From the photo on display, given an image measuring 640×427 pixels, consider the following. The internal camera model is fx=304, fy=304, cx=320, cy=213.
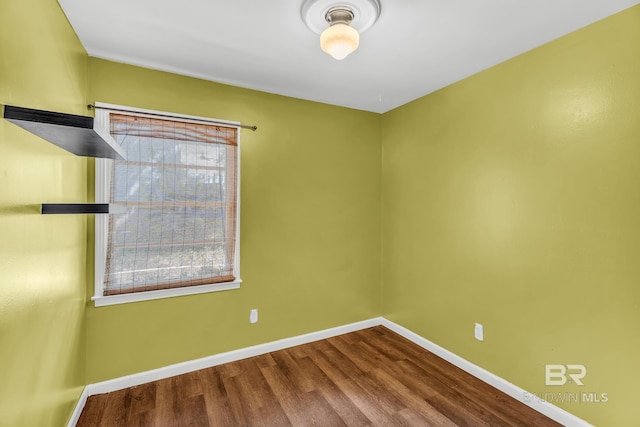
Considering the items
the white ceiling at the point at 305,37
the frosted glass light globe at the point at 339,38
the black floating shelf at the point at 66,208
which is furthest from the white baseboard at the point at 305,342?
the frosted glass light globe at the point at 339,38

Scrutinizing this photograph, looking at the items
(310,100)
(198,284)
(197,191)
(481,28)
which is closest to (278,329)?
(198,284)

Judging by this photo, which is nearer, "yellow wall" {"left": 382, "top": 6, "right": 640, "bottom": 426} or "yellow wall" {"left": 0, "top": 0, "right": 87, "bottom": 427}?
"yellow wall" {"left": 0, "top": 0, "right": 87, "bottom": 427}

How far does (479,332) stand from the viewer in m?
2.42

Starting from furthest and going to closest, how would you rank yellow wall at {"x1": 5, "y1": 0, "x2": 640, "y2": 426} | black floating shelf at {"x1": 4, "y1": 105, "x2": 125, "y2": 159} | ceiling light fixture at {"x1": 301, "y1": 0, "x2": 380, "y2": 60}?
ceiling light fixture at {"x1": 301, "y1": 0, "x2": 380, "y2": 60}
yellow wall at {"x1": 5, "y1": 0, "x2": 640, "y2": 426}
black floating shelf at {"x1": 4, "y1": 105, "x2": 125, "y2": 159}

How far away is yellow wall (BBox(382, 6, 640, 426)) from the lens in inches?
65.7

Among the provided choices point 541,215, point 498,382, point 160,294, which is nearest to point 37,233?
point 160,294

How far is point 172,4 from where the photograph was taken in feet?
5.31

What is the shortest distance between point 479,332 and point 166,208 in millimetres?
2662

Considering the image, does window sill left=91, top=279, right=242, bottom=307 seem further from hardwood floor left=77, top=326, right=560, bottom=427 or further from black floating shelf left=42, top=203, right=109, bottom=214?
black floating shelf left=42, top=203, right=109, bottom=214

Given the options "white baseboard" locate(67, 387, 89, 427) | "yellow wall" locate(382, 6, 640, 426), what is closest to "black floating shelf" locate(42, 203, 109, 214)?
"white baseboard" locate(67, 387, 89, 427)

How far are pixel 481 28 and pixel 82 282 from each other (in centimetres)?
306

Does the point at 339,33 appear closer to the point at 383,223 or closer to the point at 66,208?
the point at 66,208

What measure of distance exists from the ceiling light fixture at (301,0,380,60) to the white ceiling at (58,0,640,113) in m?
0.06

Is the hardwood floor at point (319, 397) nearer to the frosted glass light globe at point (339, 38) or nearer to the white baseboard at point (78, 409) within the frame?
the white baseboard at point (78, 409)
